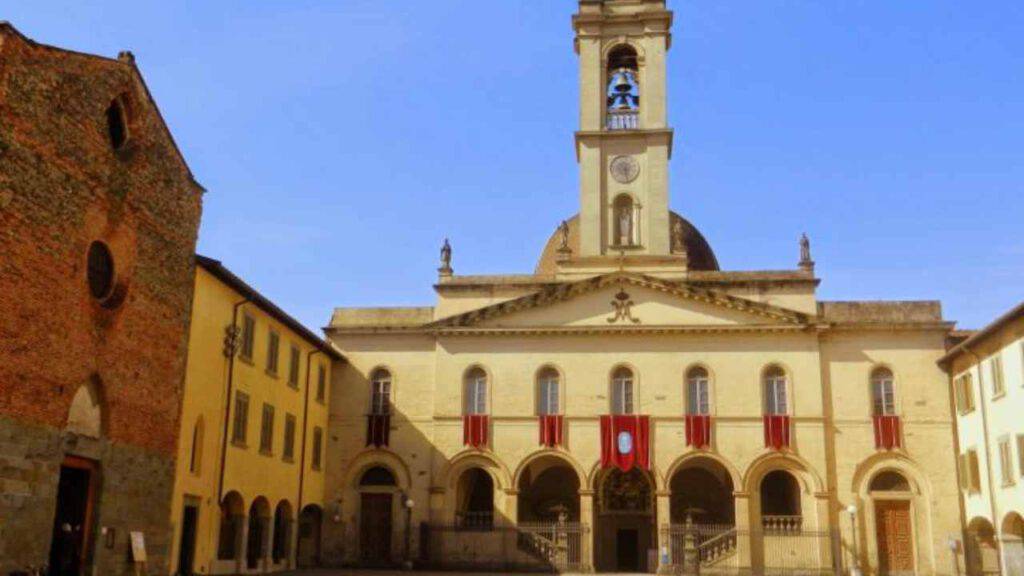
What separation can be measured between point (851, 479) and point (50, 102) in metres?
29.0

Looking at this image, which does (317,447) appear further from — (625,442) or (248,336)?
(625,442)

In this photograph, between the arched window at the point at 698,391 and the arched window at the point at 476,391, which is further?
the arched window at the point at 476,391

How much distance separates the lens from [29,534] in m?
19.1

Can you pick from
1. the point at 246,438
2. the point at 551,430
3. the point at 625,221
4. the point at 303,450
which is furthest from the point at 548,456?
the point at 246,438

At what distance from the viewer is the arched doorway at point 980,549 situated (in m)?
34.9

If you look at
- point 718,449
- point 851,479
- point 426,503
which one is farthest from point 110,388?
point 851,479

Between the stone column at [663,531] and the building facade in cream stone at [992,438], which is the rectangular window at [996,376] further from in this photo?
the stone column at [663,531]

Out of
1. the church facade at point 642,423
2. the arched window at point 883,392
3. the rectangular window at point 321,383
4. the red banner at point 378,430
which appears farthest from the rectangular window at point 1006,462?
the rectangular window at point 321,383

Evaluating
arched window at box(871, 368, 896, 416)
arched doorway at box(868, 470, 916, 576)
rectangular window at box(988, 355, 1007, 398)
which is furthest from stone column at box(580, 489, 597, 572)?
rectangular window at box(988, 355, 1007, 398)

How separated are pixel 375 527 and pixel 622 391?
35.8 ft

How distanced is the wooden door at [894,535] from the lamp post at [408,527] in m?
16.8

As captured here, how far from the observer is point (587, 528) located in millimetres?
36781

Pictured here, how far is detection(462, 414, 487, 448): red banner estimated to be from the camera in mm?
38281

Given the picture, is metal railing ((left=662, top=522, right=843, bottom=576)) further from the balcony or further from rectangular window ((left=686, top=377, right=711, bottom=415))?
the balcony
